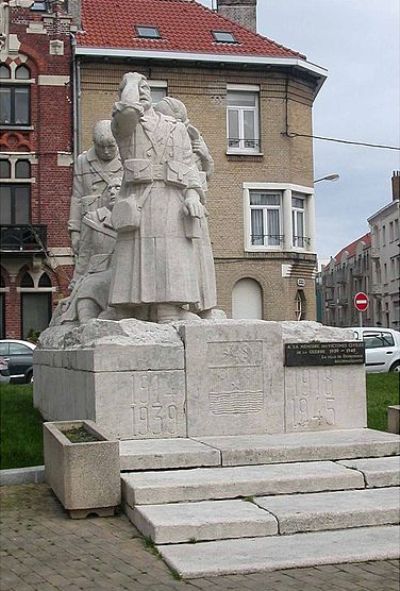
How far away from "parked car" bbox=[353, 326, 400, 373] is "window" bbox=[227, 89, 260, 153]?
39.3 feet

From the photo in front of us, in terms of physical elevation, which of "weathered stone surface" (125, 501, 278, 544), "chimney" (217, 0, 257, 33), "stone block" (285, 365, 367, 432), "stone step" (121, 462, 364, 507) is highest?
"chimney" (217, 0, 257, 33)

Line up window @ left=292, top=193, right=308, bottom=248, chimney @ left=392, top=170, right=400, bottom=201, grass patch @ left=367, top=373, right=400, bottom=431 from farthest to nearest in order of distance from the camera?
1. chimney @ left=392, top=170, right=400, bottom=201
2. window @ left=292, top=193, right=308, bottom=248
3. grass patch @ left=367, top=373, right=400, bottom=431

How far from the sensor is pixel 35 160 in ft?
112

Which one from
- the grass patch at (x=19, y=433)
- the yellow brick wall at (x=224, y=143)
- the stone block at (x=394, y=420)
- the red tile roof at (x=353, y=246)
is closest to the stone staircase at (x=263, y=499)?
the stone block at (x=394, y=420)

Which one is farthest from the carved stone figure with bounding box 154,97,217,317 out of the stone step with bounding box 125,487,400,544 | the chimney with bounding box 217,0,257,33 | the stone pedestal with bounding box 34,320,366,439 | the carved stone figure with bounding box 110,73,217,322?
the chimney with bounding box 217,0,257,33

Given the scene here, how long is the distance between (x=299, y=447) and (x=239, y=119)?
28.5 metres

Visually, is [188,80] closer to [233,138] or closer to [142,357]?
[233,138]

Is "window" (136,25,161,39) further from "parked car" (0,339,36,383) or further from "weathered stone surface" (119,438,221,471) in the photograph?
"weathered stone surface" (119,438,221,471)

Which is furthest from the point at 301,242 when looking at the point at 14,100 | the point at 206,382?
the point at 206,382

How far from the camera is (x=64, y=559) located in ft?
19.8

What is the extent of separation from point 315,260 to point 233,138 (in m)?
5.58

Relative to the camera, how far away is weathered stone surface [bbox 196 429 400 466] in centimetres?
785

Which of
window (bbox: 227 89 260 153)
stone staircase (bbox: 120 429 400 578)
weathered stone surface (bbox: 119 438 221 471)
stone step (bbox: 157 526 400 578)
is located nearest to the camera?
stone step (bbox: 157 526 400 578)

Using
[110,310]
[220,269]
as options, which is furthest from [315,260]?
[110,310]
